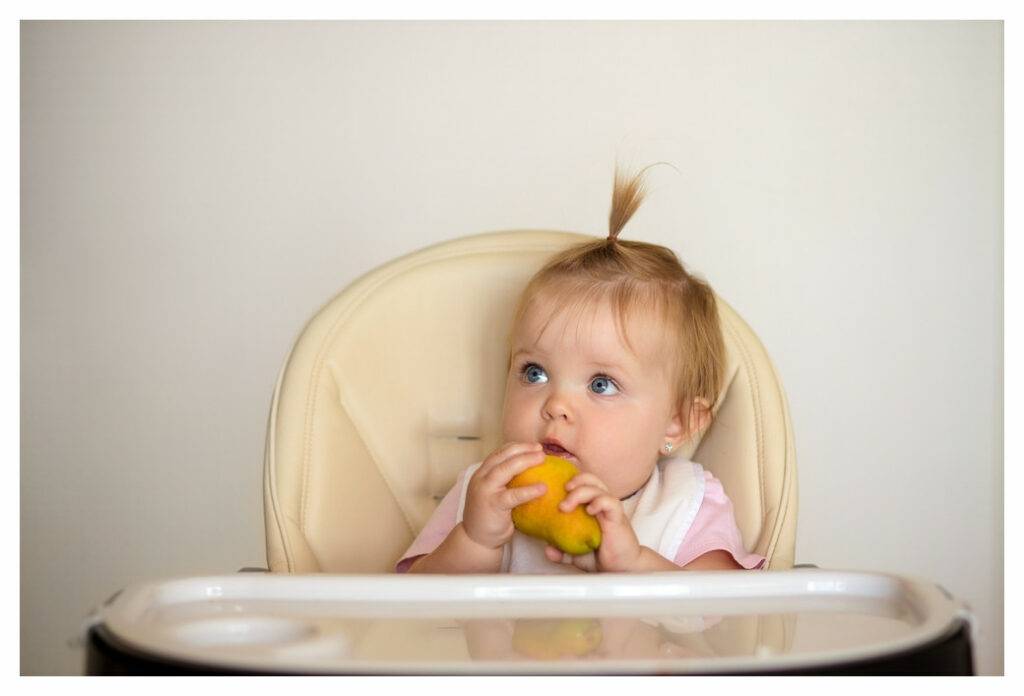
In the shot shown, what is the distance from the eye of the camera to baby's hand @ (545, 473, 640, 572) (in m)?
1.20

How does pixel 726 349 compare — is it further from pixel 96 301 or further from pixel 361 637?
pixel 96 301

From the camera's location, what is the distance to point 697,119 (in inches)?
83.4

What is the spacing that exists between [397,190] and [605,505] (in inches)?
42.5

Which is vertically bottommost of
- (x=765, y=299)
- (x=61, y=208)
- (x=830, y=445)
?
(x=830, y=445)

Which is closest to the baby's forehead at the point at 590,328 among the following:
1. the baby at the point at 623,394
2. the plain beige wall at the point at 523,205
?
the baby at the point at 623,394

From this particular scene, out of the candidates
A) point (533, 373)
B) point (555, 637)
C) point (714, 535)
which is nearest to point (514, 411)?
point (533, 373)

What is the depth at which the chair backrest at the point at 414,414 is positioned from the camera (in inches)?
54.5

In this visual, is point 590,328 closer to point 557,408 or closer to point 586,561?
point 557,408

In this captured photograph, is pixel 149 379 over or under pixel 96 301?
under

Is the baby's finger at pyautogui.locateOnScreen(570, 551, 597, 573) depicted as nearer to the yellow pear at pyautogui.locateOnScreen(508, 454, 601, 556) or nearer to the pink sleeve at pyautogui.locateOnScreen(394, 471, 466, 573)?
the yellow pear at pyautogui.locateOnScreen(508, 454, 601, 556)

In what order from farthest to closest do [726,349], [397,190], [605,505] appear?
[397,190] < [726,349] < [605,505]

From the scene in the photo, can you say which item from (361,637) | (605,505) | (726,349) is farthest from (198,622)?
(726,349)

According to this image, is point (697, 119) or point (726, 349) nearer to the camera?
point (726, 349)

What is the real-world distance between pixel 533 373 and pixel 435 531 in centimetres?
24
